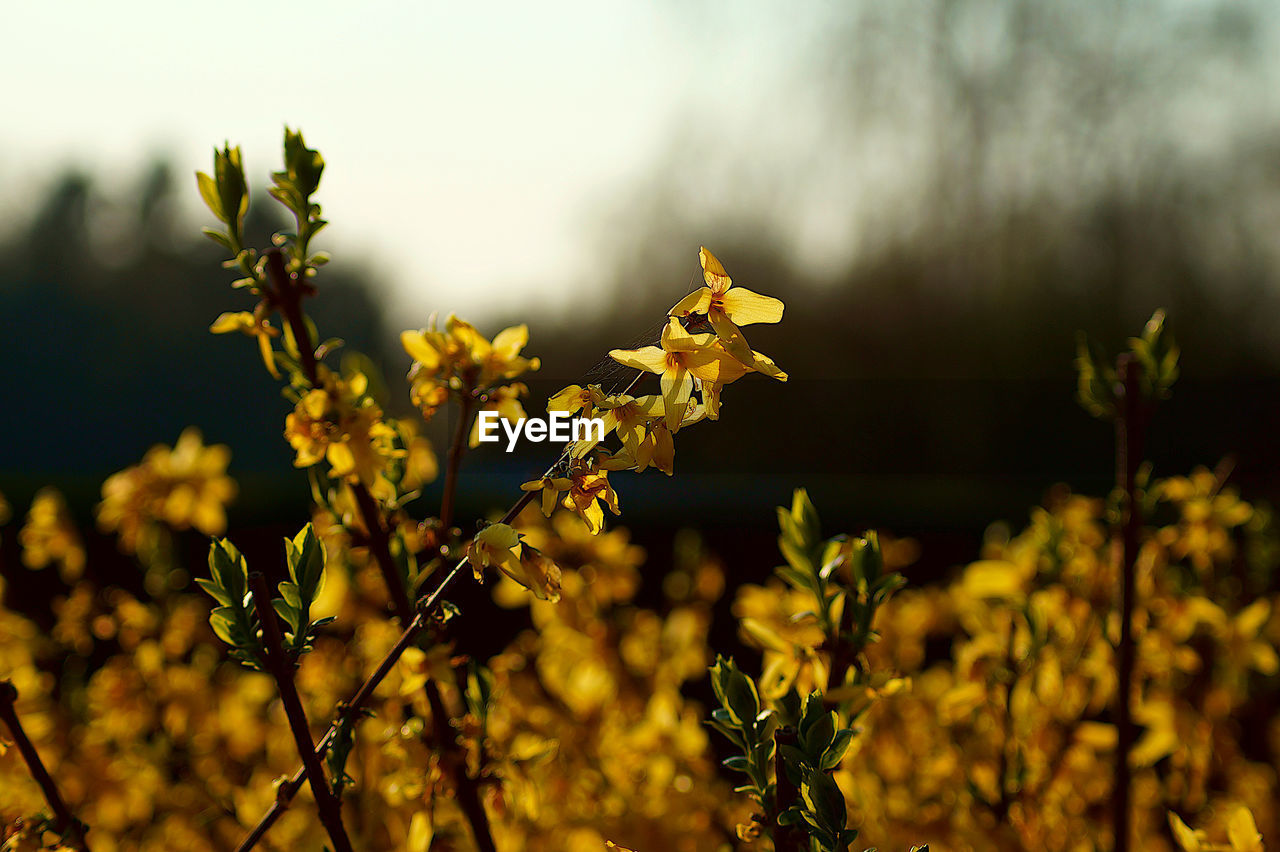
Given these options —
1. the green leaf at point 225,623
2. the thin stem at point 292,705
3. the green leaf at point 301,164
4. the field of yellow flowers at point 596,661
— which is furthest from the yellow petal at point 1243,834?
the green leaf at point 301,164

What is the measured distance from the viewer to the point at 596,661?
1.77 m

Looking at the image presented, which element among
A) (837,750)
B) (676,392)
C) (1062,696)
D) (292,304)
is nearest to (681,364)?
(676,392)

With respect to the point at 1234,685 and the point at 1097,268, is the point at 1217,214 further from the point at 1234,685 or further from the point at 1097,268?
the point at 1234,685

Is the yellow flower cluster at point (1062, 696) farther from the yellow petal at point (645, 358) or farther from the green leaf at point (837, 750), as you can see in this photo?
the yellow petal at point (645, 358)

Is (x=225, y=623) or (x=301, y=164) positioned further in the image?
(x=301, y=164)

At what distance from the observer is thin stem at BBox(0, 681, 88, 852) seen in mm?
743

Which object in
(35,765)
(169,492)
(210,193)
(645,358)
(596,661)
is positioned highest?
(210,193)

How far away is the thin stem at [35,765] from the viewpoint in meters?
0.74

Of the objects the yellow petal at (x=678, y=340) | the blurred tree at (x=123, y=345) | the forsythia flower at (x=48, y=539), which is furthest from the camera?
the blurred tree at (x=123, y=345)

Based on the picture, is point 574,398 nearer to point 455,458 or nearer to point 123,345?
point 455,458

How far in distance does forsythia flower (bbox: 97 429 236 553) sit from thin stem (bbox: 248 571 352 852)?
1.06 meters

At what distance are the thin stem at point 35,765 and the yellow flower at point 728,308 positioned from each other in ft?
2.28

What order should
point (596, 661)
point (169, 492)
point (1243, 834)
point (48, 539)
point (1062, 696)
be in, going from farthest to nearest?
point (48, 539)
point (596, 661)
point (169, 492)
point (1062, 696)
point (1243, 834)

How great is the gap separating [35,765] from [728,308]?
744 mm
